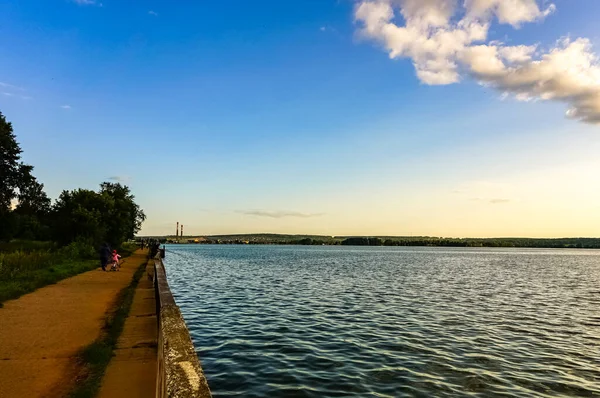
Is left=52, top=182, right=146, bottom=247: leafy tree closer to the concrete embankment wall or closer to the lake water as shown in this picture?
the lake water

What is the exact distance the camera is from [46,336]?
10.1 m

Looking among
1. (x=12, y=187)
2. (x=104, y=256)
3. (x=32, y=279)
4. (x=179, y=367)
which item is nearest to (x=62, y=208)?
(x=12, y=187)

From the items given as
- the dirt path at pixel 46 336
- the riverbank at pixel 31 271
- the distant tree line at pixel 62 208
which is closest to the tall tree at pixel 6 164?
the distant tree line at pixel 62 208

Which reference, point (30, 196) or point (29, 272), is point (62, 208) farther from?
point (29, 272)

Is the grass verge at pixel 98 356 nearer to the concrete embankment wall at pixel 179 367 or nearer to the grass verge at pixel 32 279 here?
the concrete embankment wall at pixel 179 367

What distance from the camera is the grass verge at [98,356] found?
21.8ft

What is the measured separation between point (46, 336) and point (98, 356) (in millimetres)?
2828

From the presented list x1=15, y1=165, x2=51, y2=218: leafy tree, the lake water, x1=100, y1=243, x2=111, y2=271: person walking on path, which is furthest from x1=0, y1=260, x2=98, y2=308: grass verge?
x1=15, y1=165, x2=51, y2=218: leafy tree

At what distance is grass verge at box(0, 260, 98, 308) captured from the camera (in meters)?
16.5

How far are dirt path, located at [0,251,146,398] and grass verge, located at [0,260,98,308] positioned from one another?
1.54ft

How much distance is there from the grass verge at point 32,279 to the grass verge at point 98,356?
19.5 ft

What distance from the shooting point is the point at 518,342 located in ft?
45.3

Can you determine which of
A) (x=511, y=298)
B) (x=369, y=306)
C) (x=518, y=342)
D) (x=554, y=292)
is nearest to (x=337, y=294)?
(x=369, y=306)

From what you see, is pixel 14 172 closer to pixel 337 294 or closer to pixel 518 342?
pixel 337 294
